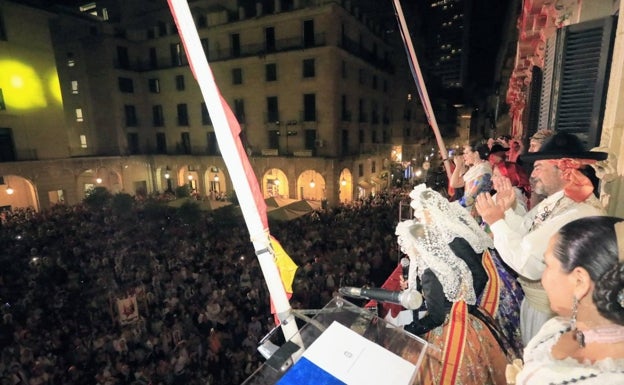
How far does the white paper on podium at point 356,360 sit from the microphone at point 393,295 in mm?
276

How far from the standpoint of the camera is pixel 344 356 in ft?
5.27

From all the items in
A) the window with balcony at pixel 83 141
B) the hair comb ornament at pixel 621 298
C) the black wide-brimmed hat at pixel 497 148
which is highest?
the window with balcony at pixel 83 141

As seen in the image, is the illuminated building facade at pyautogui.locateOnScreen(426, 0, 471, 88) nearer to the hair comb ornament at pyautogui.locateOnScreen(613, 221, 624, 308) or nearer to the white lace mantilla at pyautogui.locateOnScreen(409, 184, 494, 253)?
the white lace mantilla at pyautogui.locateOnScreen(409, 184, 494, 253)

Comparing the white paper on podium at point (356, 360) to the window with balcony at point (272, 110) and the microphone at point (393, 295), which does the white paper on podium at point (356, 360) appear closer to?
the microphone at point (393, 295)

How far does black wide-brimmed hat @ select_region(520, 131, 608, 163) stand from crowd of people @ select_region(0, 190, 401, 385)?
6.65 meters

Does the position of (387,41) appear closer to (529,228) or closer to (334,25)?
(334,25)

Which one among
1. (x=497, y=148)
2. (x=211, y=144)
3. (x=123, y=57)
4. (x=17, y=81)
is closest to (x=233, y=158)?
(x=497, y=148)

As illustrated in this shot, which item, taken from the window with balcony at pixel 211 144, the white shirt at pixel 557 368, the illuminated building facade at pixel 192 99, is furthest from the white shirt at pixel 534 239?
the window with balcony at pixel 211 144

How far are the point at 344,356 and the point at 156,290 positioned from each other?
10.1m

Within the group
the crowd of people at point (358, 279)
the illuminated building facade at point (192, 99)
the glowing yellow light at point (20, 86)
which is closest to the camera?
the crowd of people at point (358, 279)

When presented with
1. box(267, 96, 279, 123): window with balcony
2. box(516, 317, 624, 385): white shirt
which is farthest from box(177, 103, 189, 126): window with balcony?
box(516, 317, 624, 385): white shirt

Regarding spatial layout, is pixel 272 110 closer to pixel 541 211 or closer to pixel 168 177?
pixel 168 177

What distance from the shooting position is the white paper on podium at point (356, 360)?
1507mm

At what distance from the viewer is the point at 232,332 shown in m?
7.97
